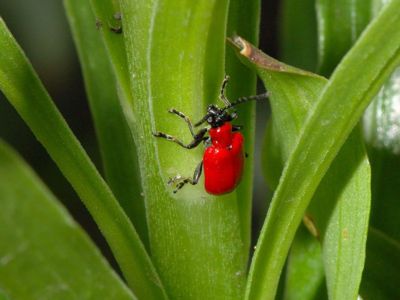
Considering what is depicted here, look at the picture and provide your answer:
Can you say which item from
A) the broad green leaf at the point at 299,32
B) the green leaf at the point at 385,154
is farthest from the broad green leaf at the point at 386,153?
the broad green leaf at the point at 299,32

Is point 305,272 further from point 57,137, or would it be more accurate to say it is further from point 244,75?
point 57,137

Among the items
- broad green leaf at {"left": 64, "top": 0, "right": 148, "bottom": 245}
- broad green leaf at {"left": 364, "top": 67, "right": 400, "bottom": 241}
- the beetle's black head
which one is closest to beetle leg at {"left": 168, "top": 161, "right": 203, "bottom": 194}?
the beetle's black head

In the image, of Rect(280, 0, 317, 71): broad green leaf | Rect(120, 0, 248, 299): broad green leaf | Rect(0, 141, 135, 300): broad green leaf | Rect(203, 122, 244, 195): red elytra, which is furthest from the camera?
Rect(280, 0, 317, 71): broad green leaf

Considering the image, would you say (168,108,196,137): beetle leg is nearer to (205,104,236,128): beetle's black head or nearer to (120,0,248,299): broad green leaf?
(120,0,248,299): broad green leaf

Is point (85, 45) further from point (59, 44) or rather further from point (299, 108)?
point (59, 44)

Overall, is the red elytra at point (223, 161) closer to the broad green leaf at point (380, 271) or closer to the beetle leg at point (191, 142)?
the beetle leg at point (191, 142)

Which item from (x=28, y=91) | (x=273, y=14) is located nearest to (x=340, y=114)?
(x=28, y=91)
